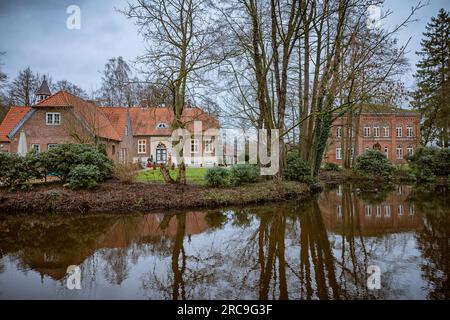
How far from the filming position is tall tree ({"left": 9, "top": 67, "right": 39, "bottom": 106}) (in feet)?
107

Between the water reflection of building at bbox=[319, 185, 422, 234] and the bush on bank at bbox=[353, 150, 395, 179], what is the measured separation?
9.25 metres

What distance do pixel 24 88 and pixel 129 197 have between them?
106 ft

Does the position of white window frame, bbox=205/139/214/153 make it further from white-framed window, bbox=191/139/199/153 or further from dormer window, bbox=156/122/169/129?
dormer window, bbox=156/122/169/129

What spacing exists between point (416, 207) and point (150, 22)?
1269cm

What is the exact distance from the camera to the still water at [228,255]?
3.93 m

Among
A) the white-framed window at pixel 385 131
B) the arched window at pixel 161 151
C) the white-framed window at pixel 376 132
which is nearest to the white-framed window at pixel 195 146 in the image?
the arched window at pixel 161 151

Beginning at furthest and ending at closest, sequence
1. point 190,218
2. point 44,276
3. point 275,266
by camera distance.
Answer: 1. point 190,218
2. point 275,266
3. point 44,276

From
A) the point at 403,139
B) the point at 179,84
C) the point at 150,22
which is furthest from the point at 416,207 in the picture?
the point at 403,139

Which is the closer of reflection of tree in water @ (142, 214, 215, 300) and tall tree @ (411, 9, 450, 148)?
reflection of tree in water @ (142, 214, 215, 300)

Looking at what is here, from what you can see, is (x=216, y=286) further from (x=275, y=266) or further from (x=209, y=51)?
(x=209, y=51)

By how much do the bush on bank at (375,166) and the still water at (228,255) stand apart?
12115 mm

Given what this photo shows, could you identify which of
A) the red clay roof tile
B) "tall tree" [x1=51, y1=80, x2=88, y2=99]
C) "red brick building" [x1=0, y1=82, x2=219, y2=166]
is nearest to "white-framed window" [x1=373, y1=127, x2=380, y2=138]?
"red brick building" [x1=0, y1=82, x2=219, y2=166]

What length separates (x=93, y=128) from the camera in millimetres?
18422
